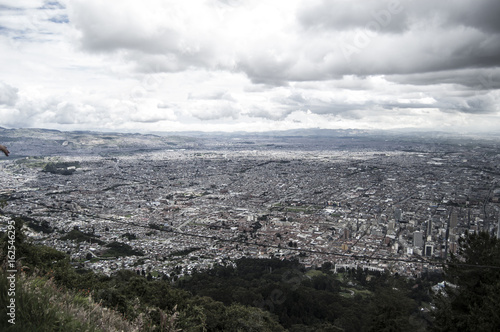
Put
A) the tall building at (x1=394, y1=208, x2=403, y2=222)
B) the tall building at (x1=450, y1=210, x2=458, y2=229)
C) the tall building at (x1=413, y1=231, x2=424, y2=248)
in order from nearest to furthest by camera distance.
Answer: the tall building at (x1=413, y1=231, x2=424, y2=248)
the tall building at (x1=450, y1=210, x2=458, y2=229)
the tall building at (x1=394, y1=208, x2=403, y2=222)

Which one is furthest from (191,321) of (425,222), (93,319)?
(425,222)

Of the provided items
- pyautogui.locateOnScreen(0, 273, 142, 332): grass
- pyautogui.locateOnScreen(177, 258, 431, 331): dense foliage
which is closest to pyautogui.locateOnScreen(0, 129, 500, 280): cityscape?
pyautogui.locateOnScreen(177, 258, 431, 331): dense foliage

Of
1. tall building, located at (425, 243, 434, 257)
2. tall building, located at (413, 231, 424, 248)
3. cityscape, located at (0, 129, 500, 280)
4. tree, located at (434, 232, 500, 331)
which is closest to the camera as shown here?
tree, located at (434, 232, 500, 331)

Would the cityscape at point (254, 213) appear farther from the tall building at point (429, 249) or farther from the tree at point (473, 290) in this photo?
the tree at point (473, 290)

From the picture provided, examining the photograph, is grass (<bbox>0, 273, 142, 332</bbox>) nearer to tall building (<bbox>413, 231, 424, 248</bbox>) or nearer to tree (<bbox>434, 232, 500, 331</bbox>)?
tree (<bbox>434, 232, 500, 331</bbox>)

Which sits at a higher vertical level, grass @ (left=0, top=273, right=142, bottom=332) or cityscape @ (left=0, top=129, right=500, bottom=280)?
grass @ (left=0, top=273, right=142, bottom=332)

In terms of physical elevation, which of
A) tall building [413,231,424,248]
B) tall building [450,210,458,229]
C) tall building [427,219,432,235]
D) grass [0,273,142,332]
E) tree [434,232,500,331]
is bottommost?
tall building [413,231,424,248]
